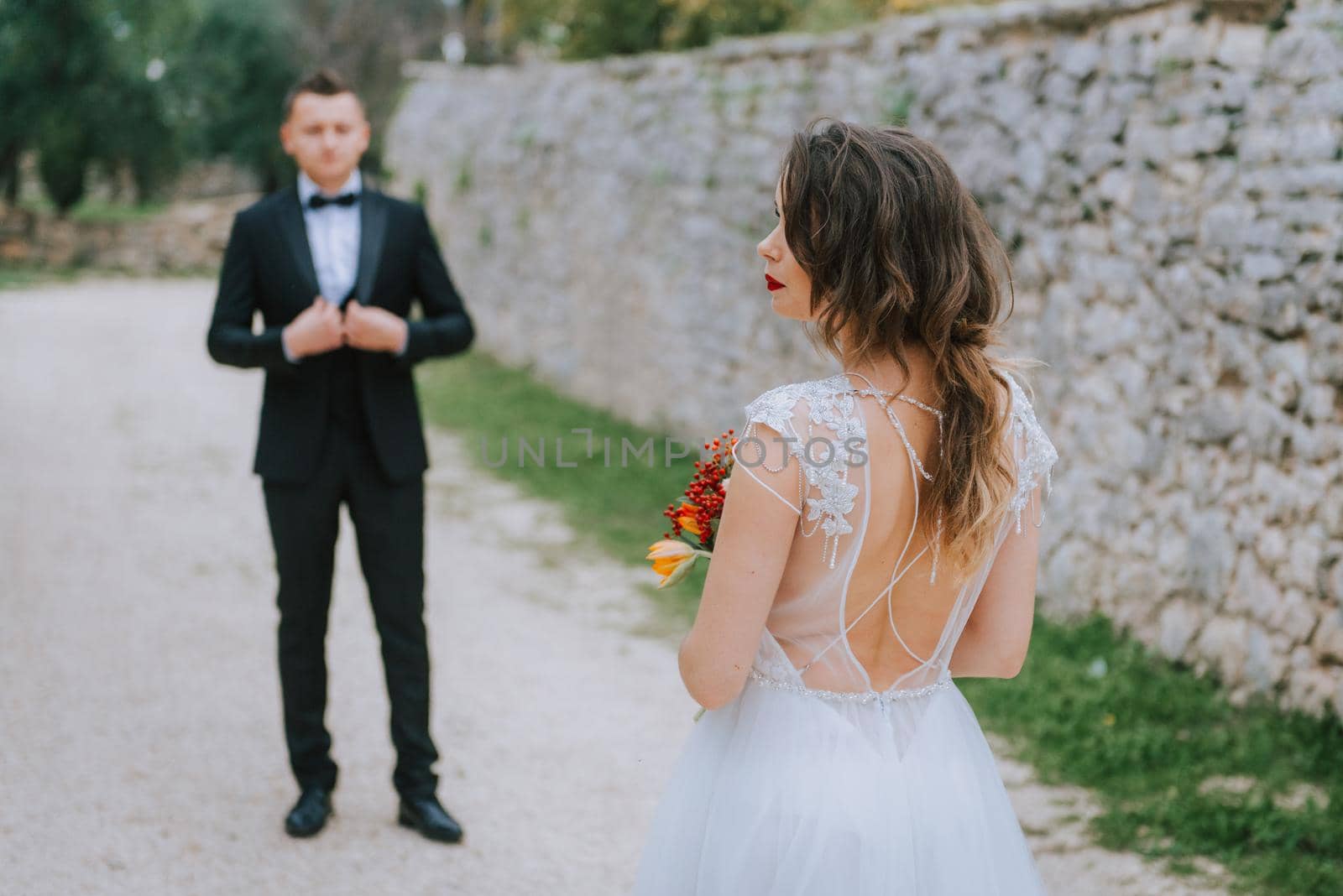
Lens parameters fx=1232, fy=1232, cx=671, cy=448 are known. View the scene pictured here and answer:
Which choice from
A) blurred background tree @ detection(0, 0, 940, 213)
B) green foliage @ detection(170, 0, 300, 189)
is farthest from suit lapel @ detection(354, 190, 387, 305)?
green foliage @ detection(170, 0, 300, 189)

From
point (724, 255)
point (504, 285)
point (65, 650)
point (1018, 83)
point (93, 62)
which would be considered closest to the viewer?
point (65, 650)

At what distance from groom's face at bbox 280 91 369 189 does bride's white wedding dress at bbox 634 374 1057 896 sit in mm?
2125

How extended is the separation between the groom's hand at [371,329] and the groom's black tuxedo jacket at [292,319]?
0.08 meters

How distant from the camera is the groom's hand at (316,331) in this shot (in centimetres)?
332

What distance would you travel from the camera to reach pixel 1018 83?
576 centimetres

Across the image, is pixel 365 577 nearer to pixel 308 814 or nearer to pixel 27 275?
pixel 308 814

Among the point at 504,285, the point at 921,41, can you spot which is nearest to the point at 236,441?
the point at 504,285

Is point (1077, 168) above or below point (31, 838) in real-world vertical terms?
above

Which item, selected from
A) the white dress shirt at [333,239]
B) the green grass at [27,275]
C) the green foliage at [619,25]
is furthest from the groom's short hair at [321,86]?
the green grass at [27,275]

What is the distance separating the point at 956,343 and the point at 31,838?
10.3ft

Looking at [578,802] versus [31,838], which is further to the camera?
[578,802]

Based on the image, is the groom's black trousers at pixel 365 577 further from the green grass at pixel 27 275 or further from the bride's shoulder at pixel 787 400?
the green grass at pixel 27 275

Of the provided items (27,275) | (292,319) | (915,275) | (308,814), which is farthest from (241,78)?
(915,275)

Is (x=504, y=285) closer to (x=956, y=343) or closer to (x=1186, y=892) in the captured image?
(x=1186, y=892)
